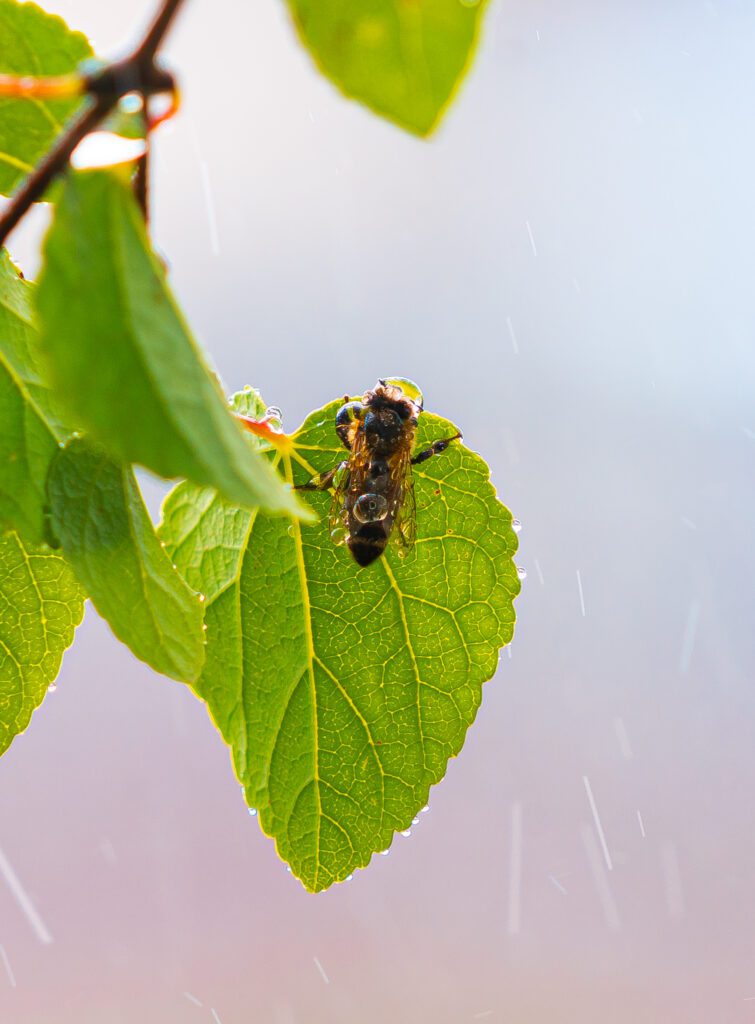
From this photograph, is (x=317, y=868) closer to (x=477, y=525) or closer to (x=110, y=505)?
(x=477, y=525)

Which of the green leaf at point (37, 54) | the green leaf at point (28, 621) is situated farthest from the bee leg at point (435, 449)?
the green leaf at point (37, 54)

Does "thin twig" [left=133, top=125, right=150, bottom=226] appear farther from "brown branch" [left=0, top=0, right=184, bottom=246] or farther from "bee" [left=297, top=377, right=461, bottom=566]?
"bee" [left=297, top=377, right=461, bottom=566]

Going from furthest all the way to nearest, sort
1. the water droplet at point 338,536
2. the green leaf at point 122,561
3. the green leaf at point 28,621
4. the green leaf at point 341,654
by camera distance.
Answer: the water droplet at point 338,536
the green leaf at point 341,654
the green leaf at point 28,621
the green leaf at point 122,561

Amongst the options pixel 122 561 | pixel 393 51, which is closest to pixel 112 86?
pixel 393 51

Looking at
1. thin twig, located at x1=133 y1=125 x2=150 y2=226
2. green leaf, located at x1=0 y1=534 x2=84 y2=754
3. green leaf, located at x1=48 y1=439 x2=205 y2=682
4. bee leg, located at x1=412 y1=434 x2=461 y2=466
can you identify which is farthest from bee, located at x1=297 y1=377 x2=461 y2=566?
thin twig, located at x1=133 y1=125 x2=150 y2=226

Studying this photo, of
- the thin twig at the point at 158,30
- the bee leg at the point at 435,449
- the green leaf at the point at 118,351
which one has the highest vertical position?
the thin twig at the point at 158,30

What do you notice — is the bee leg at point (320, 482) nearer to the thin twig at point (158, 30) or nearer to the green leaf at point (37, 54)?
the green leaf at point (37, 54)
